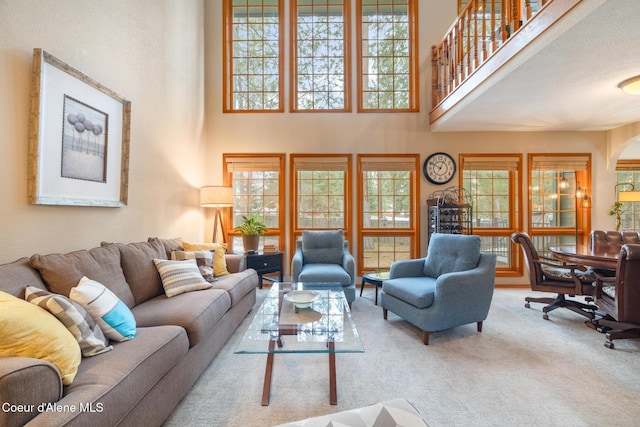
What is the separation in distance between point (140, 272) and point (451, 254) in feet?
9.39

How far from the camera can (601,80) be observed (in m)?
2.71

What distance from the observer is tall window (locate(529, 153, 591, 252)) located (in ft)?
14.3

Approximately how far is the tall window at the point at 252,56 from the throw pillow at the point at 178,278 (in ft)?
9.53

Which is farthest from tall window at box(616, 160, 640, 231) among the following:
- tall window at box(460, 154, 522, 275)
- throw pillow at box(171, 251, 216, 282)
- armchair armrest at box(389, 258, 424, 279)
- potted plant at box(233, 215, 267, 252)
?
throw pillow at box(171, 251, 216, 282)

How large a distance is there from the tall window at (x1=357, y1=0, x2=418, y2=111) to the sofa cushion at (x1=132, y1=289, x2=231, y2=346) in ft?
11.6

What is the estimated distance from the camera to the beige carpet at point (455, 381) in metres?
1.62

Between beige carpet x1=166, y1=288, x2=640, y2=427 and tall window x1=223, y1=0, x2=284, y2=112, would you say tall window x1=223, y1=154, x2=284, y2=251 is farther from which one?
beige carpet x1=166, y1=288, x2=640, y2=427

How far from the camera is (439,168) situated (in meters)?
4.43

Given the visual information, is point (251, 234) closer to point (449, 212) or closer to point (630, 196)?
point (449, 212)

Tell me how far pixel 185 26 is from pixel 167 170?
2043 mm

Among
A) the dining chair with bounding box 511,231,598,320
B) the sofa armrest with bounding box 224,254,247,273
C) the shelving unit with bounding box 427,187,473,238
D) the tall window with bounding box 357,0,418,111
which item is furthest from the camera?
the tall window with bounding box 357,0,418,111

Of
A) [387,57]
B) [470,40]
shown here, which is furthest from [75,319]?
[387,57]

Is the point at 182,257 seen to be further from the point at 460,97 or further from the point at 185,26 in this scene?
the point at 460,97

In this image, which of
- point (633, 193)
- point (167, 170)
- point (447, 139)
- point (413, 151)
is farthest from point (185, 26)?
point (633, 193)
